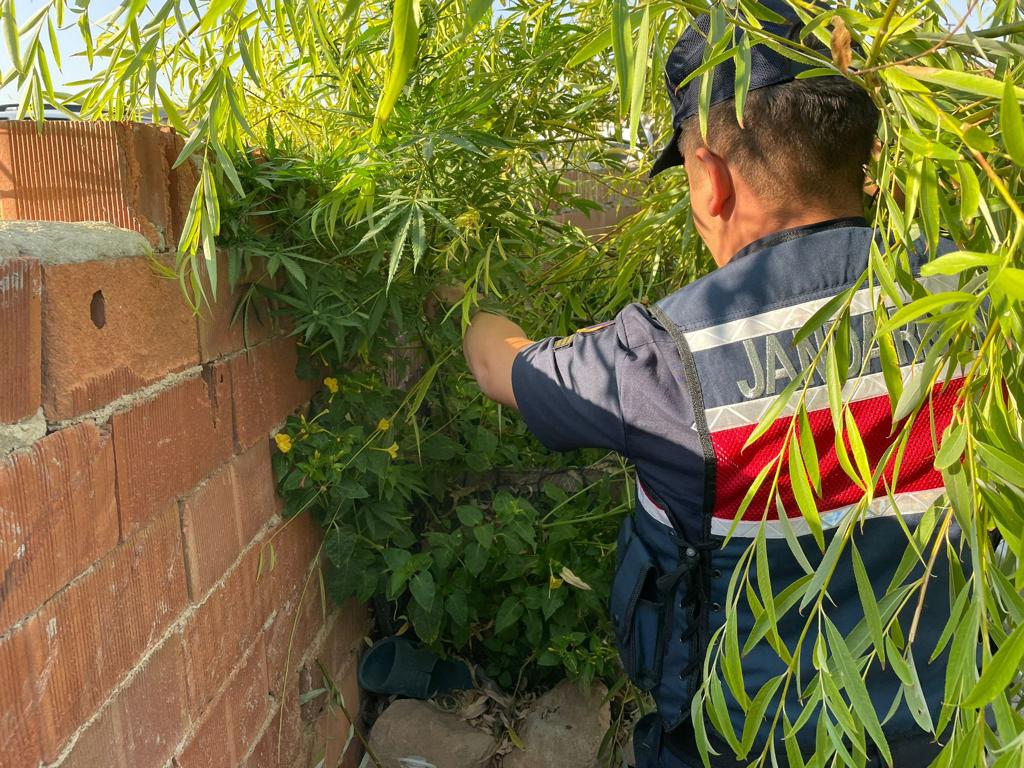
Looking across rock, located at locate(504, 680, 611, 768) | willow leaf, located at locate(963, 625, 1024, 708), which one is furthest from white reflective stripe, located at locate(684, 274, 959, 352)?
rock, located at locate(504, 680, 611, 768)

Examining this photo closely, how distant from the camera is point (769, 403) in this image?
53.9 inches

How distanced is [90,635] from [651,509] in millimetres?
916

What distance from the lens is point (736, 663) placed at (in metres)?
0.94

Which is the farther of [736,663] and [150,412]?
[150,412]

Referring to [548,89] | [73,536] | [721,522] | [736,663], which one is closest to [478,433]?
[548,89]

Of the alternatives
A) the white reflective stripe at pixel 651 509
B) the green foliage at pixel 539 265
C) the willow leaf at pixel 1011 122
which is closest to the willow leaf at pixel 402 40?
the green foliage at pixel 539 265

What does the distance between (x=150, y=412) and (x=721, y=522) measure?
36.5 inches

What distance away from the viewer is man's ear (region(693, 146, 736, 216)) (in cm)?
151

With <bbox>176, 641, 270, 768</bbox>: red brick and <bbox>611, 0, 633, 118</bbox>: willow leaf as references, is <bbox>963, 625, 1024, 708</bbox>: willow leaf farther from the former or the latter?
<bbox>176, 641, 270, 768</bbox>: red brick

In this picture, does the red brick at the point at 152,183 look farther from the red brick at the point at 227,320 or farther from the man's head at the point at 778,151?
the man's head at the point at 778,151

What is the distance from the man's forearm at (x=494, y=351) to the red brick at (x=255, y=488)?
504mm

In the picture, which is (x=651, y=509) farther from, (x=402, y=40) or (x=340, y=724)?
(x=340, y=724)

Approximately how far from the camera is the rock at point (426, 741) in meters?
2.39

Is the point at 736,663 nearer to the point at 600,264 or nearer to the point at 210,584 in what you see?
the point at 210,584
